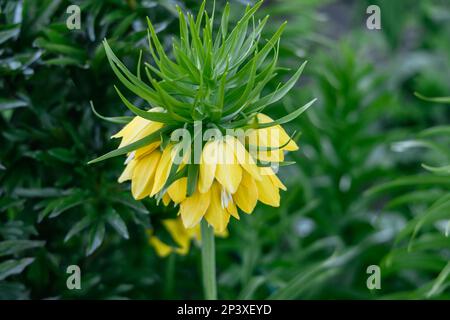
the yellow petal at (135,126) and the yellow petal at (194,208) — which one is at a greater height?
the yellow petal at (135,126)

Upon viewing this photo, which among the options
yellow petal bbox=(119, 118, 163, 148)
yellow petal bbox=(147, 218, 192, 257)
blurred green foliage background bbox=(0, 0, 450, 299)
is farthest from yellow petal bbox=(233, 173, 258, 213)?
yellow petal bbox=(147, 218, 192, 257)

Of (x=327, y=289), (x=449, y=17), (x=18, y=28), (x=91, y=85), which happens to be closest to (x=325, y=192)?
(x=327, y=289)

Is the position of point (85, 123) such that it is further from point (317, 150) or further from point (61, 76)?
point (317, 150)

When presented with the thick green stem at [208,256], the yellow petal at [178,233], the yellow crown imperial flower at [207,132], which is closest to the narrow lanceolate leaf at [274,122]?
the yellow crown imperial flower at [207,132]

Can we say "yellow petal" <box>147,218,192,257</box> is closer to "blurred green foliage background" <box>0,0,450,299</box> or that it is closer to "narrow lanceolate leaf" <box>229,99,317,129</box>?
"blurred green foliage background" <box>0,0,450,299</box>

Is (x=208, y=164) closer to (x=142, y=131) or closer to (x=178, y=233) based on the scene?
(x=142, y=131)

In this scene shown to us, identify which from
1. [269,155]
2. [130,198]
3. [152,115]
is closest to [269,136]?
[269,155]

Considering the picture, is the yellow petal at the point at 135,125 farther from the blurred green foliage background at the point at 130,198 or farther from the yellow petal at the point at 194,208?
the blurred green foliage background at the point at 130,198
